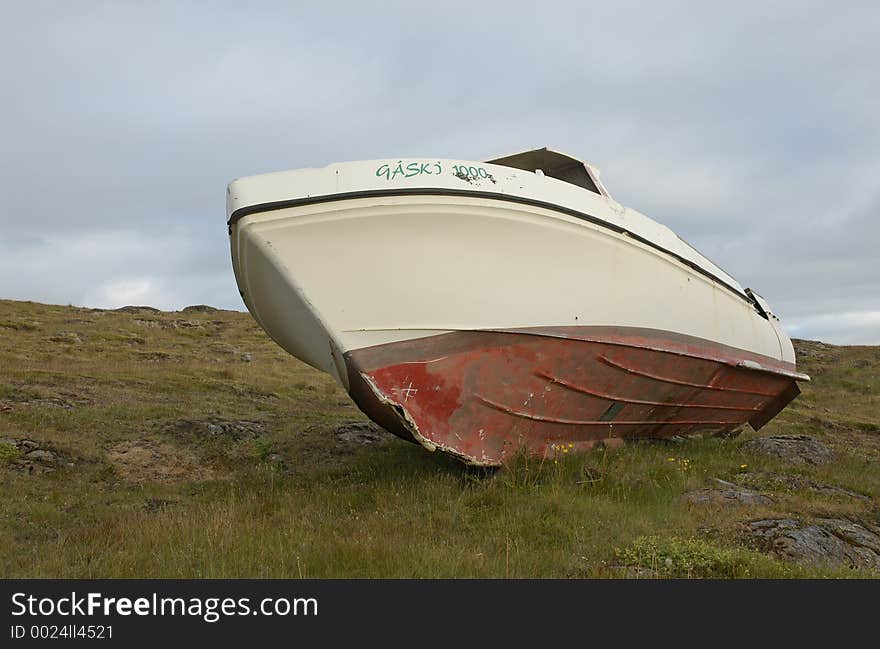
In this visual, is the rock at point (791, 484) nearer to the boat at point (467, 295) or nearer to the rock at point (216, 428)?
the boat at point (467, 295)

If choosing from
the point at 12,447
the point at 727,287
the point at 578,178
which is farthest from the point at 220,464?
the point at 727,287

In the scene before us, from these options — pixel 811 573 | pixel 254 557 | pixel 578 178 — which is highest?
pixel 578 178

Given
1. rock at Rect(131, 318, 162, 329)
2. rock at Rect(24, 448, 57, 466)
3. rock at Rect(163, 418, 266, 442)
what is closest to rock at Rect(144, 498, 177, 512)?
rock at Rect(24, 448, 57, 466)

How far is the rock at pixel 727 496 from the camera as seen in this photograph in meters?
6.36

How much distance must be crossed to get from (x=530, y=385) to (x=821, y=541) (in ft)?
9.40

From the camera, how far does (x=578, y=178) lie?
8555 millimetres

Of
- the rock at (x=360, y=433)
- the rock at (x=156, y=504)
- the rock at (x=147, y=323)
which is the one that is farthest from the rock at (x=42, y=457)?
the rock at (x=147, y=323)

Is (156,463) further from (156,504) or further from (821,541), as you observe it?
(821,541)

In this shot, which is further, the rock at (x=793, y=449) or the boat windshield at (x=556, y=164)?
the rock at (x=793, y=449)

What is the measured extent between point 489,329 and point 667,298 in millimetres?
2700

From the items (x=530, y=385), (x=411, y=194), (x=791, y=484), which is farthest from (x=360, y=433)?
(x=791, y=484)

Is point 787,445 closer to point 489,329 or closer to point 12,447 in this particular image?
point 489,329

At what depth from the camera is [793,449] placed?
9344 millimetres

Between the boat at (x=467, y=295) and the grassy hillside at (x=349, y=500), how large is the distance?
0.71 meters
